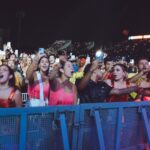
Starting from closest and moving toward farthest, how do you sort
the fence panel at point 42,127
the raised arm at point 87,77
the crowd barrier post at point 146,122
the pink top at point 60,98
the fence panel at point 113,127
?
1. the fence panel at point 42,127
2. the fence panel at point 113,127
3. the crowd barrier post at point 146,122
4. the pink top at point 60,98
5. the raised arm at point 87,77

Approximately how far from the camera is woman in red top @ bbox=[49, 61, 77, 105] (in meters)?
5.66

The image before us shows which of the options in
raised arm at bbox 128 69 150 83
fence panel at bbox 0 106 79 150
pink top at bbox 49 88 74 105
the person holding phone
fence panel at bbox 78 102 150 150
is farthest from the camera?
raised arm at bbox 128 69 150 83

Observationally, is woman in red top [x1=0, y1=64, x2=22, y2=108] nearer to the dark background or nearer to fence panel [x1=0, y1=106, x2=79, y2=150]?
fence panel [x1=0, y1=106, x2=79, y2=150]

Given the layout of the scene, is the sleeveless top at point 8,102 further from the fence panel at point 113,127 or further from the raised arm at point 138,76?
the raised arm at point 138,76

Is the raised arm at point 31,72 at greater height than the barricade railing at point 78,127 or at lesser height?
greater

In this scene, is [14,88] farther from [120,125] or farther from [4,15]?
[4,15]

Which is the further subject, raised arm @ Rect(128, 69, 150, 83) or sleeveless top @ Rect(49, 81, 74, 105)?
raised arm @ Rect(128, 69, 150, 83)

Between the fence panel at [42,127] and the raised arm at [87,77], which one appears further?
the raised arm at [87,77]

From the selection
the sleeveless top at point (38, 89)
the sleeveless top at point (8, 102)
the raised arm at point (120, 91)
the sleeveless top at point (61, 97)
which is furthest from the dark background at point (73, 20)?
the sleeveless top at point (8, 102)

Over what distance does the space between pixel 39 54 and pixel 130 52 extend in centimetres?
2765

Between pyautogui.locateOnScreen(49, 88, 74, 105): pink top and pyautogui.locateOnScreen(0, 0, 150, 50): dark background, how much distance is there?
15888 mm

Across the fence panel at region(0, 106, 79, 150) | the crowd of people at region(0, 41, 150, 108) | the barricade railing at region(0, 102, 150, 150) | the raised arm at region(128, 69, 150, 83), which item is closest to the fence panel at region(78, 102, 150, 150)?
the barricade railing at region(0, 102, 150, 150)

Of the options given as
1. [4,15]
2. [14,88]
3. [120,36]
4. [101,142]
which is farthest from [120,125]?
[120,36]

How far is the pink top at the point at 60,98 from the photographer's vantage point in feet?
18.5
